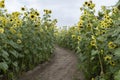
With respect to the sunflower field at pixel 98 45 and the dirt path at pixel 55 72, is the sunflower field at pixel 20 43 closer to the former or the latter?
the dirt path at pixel 55 72

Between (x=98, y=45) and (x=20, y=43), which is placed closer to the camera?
(x=98, y=45)

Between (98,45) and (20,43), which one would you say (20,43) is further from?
(98,45)

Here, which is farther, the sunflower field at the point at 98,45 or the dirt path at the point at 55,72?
the dirt path at the point at 55,72

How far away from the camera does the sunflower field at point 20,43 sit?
20.9ft

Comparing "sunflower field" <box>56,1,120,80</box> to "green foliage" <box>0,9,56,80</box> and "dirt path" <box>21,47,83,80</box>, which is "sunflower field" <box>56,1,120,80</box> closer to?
"dirt path" <box>21,47,83,80</box>

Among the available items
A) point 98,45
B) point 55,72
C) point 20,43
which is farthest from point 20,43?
point 98,45

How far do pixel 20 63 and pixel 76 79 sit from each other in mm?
1463

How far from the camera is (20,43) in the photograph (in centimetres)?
738

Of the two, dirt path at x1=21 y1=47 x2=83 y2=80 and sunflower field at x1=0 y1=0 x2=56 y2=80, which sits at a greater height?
sunflower field at x1=0 y1=0 x2=56 y2=80

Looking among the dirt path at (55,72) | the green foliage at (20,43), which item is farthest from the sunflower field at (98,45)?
the green foliage at (20,43)

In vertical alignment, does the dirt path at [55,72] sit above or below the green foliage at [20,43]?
below

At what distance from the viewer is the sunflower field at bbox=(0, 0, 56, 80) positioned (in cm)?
638

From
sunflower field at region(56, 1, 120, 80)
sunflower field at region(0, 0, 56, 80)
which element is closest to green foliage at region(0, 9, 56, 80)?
sunflower field at region(0, 0, 56, 80)

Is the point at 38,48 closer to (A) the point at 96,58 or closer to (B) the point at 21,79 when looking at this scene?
(B) the point at 21,79
